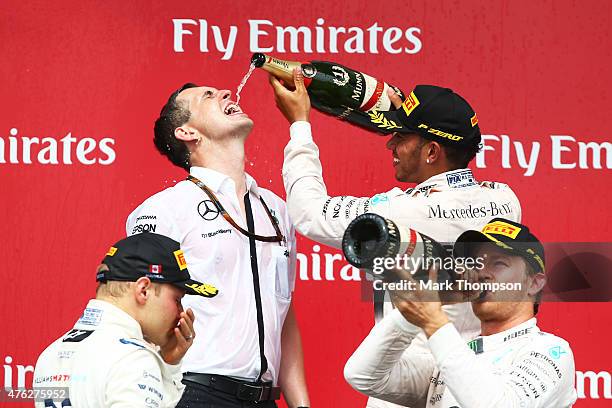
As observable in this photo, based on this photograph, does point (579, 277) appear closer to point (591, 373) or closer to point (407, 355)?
point (591, 373)

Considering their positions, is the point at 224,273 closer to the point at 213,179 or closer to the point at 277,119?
the point at 213,179

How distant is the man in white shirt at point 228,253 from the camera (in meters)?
3.41

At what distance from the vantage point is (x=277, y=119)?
4.27 m

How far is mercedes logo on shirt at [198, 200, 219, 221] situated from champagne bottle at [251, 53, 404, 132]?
1.31 ft

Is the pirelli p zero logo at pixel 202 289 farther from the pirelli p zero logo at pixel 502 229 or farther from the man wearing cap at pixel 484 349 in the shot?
the pirelli p zero logo at pixel 502 229

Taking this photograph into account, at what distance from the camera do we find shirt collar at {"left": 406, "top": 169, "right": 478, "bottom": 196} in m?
3.24

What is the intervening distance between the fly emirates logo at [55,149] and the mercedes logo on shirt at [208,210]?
0.80m

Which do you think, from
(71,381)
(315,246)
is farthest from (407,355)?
(315,246)

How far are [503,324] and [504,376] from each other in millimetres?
186

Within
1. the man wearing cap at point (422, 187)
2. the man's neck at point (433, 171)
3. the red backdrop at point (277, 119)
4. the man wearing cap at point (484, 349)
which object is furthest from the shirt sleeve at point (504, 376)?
the red backdrop at point (277, 119)

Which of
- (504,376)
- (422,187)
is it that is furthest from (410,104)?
(504,376)

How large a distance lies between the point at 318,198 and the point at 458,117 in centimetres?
41

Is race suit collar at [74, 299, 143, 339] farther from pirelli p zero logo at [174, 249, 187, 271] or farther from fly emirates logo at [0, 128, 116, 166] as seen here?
fly emirates logo at [0, 128, 116, 166]

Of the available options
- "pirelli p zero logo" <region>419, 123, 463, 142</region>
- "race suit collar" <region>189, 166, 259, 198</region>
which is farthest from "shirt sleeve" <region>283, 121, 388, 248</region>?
"race suit collar" <region>189, 166, 259, 198</region>
